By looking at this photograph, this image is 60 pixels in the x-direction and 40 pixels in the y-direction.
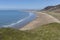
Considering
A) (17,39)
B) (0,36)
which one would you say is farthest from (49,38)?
(0,36)

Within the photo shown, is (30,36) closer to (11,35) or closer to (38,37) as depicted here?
(38,37)

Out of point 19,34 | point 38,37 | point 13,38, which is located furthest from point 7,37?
point 38,37

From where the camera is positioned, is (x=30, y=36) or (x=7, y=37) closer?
(x=7, y=37)

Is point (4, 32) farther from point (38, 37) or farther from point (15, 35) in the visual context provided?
point (38, 37)

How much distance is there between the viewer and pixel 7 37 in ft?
45.9

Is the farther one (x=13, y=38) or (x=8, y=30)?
(x=8, y=30)

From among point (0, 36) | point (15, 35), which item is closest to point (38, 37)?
point (15, 35)

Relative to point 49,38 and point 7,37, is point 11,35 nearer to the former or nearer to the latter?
point 7,37

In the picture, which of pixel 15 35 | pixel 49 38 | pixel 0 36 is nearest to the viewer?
pixel 0 36

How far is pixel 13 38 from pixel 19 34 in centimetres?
132

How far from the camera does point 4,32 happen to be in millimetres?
14820

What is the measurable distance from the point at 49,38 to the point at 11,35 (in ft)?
10.5

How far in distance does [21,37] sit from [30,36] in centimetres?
98

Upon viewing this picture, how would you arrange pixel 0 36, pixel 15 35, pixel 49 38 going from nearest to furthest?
pixel 0 36, pixel 15 35, pixel 49 38
